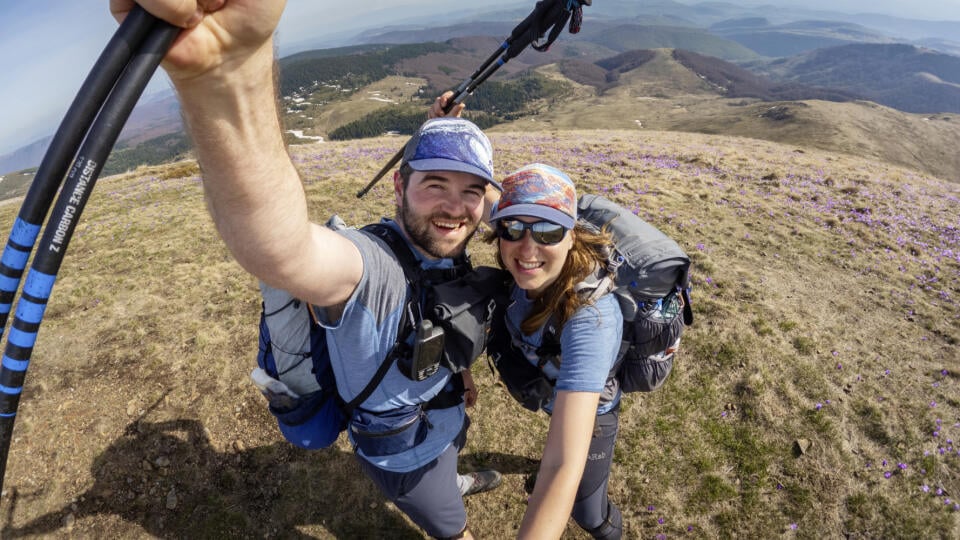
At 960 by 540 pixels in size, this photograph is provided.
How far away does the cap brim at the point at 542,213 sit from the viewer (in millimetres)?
3727

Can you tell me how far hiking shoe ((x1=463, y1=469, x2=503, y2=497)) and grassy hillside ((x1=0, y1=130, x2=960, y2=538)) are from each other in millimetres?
200

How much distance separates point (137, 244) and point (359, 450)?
50.7ft

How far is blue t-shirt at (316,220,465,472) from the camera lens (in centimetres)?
295

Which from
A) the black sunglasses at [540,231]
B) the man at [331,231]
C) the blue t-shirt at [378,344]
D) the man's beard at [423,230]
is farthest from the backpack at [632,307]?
the man's beard at [423,230]

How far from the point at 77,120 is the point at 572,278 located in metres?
3.41

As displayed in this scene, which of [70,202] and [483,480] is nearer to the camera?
[70,202]

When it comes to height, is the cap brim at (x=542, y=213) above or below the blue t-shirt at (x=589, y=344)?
above

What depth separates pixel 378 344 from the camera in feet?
11.0

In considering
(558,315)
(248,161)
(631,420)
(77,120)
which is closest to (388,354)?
(558,315)

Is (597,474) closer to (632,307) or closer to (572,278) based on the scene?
(632,307)

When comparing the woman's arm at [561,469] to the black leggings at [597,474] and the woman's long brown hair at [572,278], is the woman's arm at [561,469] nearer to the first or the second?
the woman's long brown hair at [572,278]

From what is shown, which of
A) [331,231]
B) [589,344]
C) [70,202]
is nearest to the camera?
[70,202]

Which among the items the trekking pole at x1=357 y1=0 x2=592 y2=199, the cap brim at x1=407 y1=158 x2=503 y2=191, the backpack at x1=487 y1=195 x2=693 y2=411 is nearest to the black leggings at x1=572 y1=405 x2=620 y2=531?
the backpack at x1=487 y1=195 x2=693 y2=411

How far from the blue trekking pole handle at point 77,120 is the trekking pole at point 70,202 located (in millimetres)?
21
